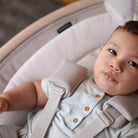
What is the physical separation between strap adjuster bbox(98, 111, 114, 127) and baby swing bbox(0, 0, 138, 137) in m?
0.26

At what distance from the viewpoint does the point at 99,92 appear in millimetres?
817

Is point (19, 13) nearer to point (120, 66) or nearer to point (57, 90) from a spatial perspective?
point (57, 90)

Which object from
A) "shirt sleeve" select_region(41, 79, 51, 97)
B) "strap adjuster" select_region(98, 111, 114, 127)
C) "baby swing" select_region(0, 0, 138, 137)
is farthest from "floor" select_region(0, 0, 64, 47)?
"strap adjuster" select_region(98, 111, 114, 127)

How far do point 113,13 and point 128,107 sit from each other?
20.3 inches

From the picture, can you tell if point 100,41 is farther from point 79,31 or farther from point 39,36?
point 39,36

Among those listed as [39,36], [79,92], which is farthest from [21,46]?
[79,92]

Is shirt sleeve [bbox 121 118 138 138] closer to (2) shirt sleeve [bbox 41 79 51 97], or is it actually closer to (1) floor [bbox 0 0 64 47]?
(2) shirt sleeve [bbox 41 79 51 97]

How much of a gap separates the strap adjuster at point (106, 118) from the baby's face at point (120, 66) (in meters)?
0.07

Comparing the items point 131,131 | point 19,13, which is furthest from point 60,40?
point 19,13

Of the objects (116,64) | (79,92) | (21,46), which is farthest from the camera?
(21,46)

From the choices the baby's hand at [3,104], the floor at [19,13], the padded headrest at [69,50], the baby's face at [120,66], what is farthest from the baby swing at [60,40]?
the floor at [19,13]

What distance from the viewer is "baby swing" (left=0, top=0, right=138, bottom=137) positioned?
96 centimetres

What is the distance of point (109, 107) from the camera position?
79 cm

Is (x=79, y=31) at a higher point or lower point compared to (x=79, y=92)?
higher
